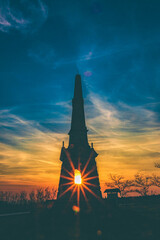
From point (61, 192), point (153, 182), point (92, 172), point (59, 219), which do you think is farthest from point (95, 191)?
point (153, 182)

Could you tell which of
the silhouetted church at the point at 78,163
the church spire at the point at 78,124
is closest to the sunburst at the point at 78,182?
the silhouetted church at the point at 78,163

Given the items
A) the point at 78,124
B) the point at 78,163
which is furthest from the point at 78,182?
the point at 78,124

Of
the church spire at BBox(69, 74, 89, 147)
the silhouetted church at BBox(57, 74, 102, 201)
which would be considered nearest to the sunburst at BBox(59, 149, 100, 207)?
the silhouetted church at BBox(57, 74, 102, 201)

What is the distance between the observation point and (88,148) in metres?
19.3

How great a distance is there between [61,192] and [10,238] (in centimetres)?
997

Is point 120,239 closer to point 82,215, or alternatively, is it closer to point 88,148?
point 82,215

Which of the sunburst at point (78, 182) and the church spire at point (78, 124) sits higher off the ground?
the church spire at point (78, 124)

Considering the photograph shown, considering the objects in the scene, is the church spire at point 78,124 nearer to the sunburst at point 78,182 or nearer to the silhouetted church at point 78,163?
the silhouetted church at point 78,163

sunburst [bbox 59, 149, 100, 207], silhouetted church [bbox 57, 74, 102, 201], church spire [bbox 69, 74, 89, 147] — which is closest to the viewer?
sunburst [bbox 59, 149, 100, 207]

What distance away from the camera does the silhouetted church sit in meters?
17.0

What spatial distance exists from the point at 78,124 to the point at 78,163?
4.46 metres

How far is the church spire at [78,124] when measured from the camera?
19.3 metres

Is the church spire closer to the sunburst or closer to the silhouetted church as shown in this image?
the silhouetted church

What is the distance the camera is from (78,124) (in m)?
19.8
